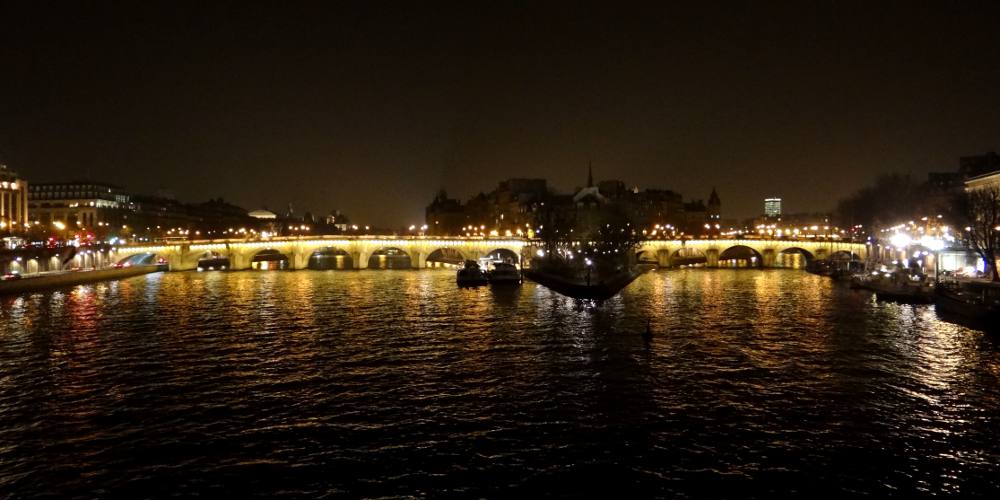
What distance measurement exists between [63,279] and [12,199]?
7765cm

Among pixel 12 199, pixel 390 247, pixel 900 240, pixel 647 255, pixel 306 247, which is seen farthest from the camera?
pixel 647 255

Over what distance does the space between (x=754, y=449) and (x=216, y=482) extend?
1415 cm

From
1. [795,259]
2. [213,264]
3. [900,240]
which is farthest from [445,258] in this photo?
[900,240]

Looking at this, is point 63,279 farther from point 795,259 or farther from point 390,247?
point 795,259

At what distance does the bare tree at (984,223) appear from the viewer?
6134 centimetres

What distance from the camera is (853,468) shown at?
17953 mm

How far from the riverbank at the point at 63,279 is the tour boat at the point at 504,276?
51.2m

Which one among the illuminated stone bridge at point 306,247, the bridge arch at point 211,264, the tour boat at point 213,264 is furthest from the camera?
the tour boat at point 213,264

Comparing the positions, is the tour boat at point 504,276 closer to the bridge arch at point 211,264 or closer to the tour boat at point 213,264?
the bridge arch at point 211,264

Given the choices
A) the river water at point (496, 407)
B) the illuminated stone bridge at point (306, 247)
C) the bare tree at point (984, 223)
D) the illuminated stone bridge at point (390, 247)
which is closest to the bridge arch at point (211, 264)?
the illuminated stone bridge at point (306, 247)

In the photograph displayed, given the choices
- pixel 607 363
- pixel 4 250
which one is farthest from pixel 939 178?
pixel 4 250

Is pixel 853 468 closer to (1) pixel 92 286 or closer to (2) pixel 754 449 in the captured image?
(2) pixel 754 449

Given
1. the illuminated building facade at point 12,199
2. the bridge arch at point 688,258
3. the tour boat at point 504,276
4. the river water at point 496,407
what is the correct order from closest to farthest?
the river water at point 496,407 → the tour boat at point 504,276 → the illuminated building facade at point 12,199 → the bridge arch at point 688,258

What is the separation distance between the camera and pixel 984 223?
63125mm
